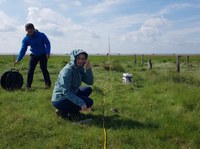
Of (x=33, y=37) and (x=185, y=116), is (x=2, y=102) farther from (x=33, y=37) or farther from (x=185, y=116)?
(x=185, y=116)

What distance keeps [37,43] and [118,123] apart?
15.6 ft

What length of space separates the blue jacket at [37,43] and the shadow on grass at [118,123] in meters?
4.03

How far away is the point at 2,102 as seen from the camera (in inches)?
315

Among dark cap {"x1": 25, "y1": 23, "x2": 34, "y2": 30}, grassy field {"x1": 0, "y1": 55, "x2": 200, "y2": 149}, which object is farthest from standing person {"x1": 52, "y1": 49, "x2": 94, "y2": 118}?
dark cap {"x1": 25, "y1": 23, "x2": 34, "y2": 30}

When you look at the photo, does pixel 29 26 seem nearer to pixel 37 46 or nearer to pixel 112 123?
pixel 37 46

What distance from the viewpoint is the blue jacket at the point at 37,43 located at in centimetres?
986

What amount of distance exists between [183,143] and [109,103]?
3.03 m

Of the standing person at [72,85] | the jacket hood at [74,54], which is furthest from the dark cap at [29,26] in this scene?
the jacket hood at [74,54]

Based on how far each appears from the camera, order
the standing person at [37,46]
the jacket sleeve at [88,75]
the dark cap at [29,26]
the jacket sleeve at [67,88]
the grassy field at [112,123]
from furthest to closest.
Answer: the standing person at [37,46]
the dark cap at [29,26]
the jacket sleeve at [88,75]
the jacket sleeve at [67,88]
the grassy field at [112,123]

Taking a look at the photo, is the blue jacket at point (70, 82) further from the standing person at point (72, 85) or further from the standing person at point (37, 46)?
the standing person at point (37, 46)

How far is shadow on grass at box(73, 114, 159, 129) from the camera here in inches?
→ 230

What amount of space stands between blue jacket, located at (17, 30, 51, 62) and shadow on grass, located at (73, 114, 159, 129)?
159 inches

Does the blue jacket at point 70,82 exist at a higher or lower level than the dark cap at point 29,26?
lower

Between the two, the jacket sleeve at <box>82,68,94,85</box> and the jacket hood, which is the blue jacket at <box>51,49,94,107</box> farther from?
the jacket sleeve at <box>82,68,94,85</box>
